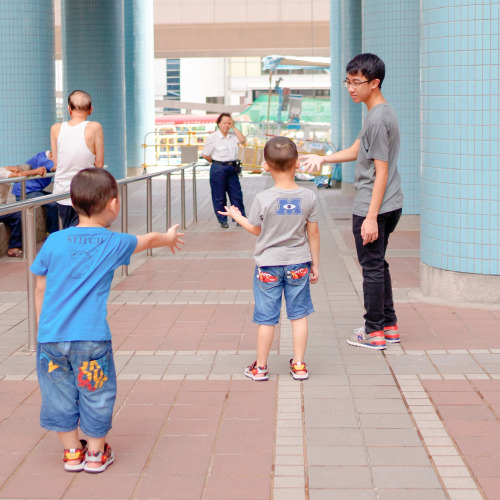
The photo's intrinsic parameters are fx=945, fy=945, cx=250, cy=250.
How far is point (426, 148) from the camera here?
7.10 m

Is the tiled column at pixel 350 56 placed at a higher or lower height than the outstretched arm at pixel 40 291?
higher

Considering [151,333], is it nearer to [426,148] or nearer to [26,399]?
[26,399]

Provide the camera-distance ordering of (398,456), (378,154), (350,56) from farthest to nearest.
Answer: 1. (350,56)
2. (378,154)
3. (398,456)

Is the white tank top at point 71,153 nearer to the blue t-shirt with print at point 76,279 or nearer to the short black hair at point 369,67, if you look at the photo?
the short black hair at point 369,67

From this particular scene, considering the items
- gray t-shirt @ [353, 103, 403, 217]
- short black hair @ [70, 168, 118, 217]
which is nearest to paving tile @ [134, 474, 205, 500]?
short black hair @ [70, 168, 118, 217]

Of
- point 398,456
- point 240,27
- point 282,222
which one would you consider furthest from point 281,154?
point 240,27

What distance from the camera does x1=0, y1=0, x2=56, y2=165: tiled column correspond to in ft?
36.6

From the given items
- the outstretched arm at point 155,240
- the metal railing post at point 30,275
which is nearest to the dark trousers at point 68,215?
the metal railing post at point 30,275

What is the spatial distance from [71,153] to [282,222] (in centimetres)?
291

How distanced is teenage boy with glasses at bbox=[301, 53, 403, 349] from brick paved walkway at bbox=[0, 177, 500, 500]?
258mm

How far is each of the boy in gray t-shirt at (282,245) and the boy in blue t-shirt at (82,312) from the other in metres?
1.24

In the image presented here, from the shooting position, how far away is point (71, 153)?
286 inches

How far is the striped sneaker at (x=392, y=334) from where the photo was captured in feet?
19.2

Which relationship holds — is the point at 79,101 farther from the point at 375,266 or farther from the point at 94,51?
the point at 94,51
